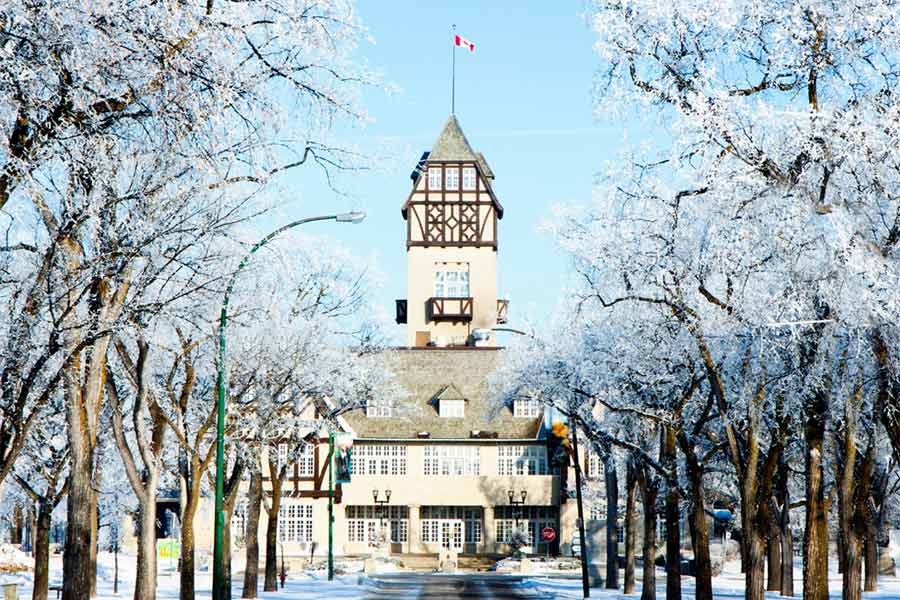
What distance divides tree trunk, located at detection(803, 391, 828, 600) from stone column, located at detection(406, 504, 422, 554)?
5602cm

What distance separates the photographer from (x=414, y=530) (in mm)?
77875

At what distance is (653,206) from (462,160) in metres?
68.5

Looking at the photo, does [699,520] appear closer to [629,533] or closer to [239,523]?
[629,533]

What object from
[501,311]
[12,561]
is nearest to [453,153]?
[501,311]

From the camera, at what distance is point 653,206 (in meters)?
20.9

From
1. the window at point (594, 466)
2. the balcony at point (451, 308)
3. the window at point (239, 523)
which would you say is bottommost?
the window at point (239, 523)

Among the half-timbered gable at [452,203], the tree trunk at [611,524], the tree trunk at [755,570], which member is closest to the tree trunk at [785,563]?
the tree trunk at [611,524]

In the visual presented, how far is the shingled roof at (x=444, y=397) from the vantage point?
79.3 meters

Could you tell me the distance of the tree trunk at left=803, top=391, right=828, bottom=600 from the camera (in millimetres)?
22422

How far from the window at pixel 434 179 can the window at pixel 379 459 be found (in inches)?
774

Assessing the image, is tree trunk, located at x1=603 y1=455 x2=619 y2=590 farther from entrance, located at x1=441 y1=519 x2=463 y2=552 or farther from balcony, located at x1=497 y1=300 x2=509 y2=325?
balcony, located at x1=497 y1=300 x2=509 y2=325

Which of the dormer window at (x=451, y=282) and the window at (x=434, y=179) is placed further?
the dormer window at (x=451, y=282)

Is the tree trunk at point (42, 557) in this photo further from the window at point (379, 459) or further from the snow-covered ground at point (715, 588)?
the window at point (379, 459)

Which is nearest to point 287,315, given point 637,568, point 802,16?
point 802,16
